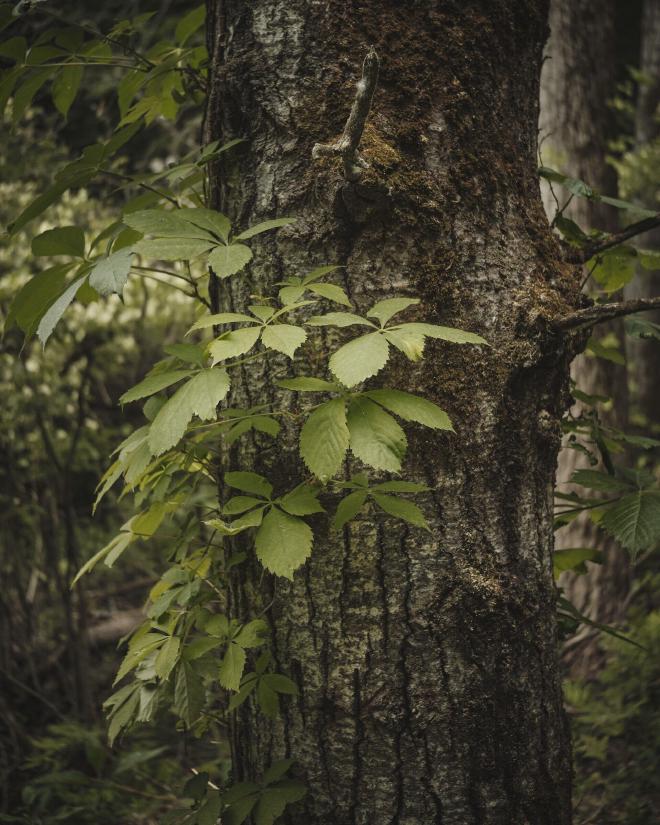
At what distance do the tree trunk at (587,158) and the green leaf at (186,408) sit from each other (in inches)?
104

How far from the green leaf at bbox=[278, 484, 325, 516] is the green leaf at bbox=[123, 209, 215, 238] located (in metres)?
0.44

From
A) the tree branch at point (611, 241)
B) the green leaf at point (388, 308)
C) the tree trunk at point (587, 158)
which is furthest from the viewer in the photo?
the tree trunk at point (587, 158)

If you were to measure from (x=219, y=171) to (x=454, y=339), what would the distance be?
663mm

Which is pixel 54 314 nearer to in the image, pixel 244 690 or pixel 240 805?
pixel 244 690

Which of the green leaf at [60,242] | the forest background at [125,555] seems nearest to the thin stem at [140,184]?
the green leaf at [60,242]

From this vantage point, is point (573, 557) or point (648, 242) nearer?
point (573, 557)

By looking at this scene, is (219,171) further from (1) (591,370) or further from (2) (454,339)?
(1) (591,370)

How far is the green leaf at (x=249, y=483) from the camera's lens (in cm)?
109

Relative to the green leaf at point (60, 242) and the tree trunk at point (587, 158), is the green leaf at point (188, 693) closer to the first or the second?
the green leaf at point (60, 242)

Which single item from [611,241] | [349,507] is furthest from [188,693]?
[611,241]

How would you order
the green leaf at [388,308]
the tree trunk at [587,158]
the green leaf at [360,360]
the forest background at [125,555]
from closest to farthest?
the green leaf at [360,360] < the green leaf at [388,308] < the forest background at [125,555] < the tree trunk at [587,158]

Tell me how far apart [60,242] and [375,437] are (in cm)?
72

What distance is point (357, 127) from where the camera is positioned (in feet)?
3.19

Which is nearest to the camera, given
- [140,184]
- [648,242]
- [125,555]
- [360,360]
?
[360,360]
